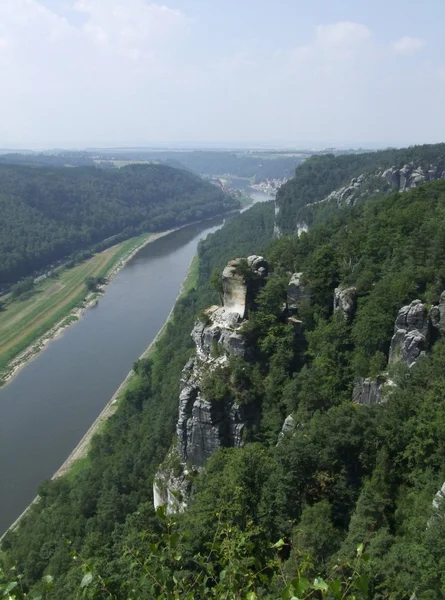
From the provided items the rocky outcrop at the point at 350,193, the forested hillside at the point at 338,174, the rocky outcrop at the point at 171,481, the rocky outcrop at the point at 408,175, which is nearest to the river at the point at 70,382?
the rocky outcrop at the point at 171,481

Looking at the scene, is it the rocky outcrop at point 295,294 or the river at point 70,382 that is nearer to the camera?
the rocky outcrop at point 295,294

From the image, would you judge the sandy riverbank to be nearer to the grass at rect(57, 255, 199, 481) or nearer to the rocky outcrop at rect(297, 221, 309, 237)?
the grass at rect(57, 255, 199, 481)

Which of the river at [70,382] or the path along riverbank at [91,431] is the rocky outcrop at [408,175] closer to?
the river at [70,382]

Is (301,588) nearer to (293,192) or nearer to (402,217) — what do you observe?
(402,217)

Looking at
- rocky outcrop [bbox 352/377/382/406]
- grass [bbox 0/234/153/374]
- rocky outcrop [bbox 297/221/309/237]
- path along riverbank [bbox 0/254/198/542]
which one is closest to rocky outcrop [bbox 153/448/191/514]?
rocky outcrop [bbox 352/377/382/406]

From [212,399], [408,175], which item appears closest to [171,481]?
[212,399]

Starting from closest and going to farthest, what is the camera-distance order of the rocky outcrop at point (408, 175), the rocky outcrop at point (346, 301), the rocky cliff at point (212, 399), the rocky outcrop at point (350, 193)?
the rocky cliff at point (212, 399)
the rocky outcrop at point (346, 301)
the rocky outcrop at point (408, 175)
the rocky outcrop at point (350, 193)
